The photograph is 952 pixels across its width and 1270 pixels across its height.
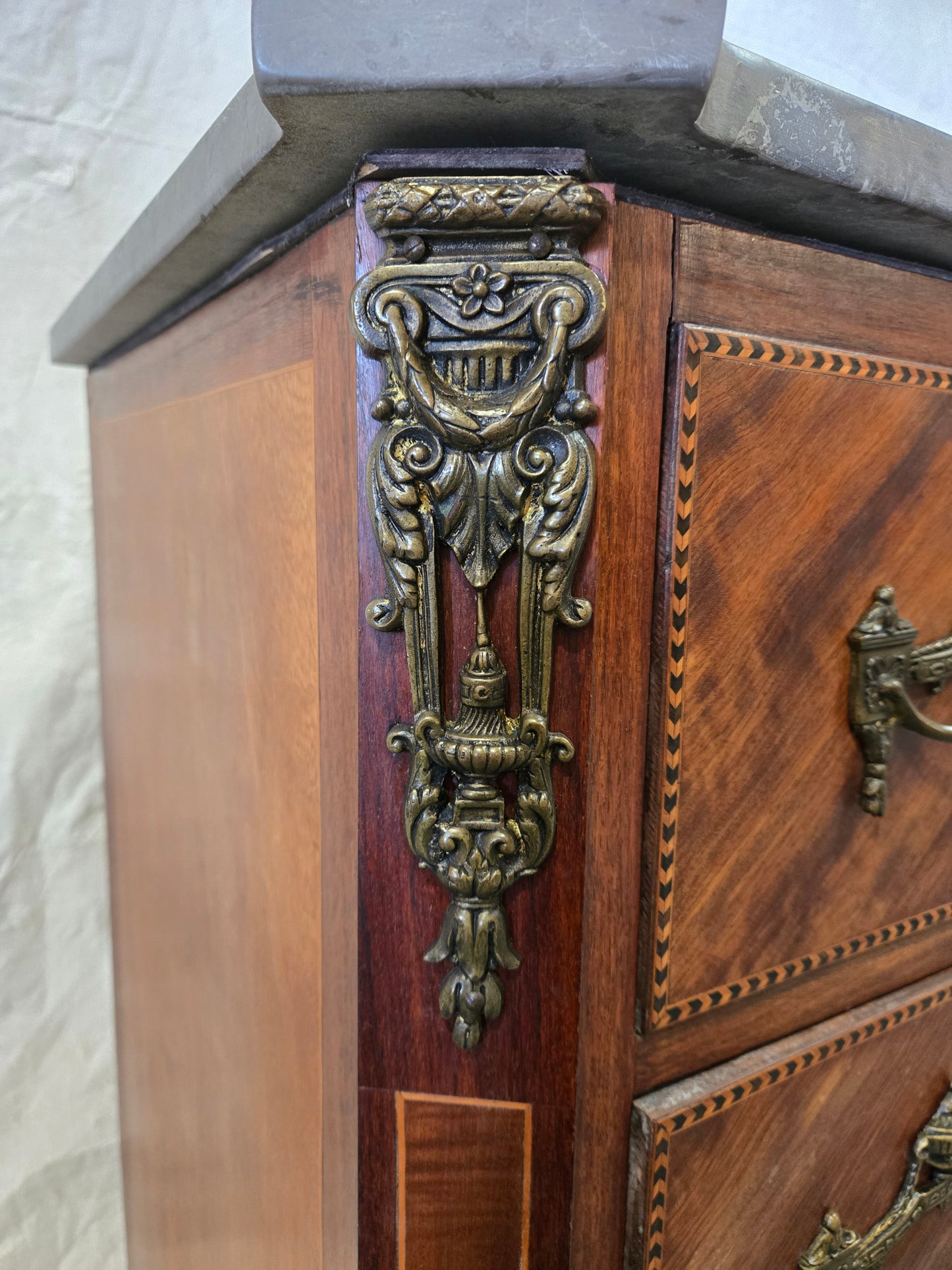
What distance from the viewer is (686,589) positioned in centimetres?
33

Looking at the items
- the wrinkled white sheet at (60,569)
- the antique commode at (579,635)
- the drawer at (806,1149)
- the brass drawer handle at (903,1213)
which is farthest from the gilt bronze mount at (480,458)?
the wrinkled white sheet at (60,569)

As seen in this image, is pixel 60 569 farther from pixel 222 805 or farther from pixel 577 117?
pixel 577 117

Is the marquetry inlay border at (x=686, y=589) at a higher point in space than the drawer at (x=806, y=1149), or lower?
higher

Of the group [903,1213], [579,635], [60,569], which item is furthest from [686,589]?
[60,569]

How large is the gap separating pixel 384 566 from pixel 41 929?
81 cm

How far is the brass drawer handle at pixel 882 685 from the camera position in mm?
385

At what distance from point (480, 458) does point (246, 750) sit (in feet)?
0.82

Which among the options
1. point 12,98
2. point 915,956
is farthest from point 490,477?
point 12,98

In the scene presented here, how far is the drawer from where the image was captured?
0.37 meters

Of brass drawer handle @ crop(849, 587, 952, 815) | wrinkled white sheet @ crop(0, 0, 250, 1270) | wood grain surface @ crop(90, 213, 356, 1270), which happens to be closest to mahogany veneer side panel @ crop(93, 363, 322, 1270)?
wood grain surface @ crop(90, 213, 356, 1270)

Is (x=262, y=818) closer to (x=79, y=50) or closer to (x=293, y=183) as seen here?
(x=293, y=183)

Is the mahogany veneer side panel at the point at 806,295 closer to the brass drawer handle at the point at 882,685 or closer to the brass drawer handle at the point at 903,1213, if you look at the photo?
the brass drawer handle at the point at 882,685

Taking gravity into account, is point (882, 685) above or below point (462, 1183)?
above

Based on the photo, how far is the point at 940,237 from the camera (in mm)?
366
